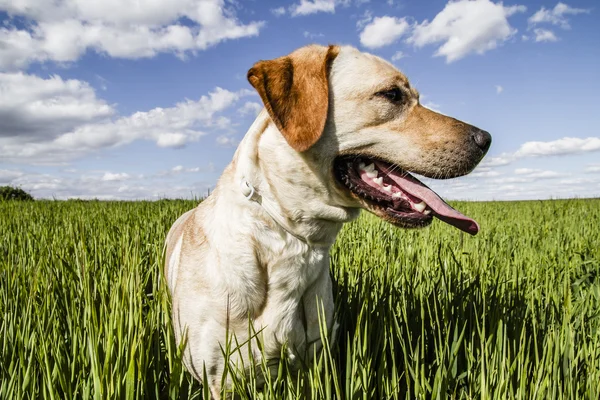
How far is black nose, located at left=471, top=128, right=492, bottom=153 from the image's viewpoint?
2.50m

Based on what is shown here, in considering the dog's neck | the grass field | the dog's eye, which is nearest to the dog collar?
the dog's neck

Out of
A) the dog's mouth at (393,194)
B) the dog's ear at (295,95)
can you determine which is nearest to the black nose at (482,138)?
the dog's mouth at (393,194)

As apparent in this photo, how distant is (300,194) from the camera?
7.61ft

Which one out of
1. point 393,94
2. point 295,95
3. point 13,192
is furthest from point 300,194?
point 13,192

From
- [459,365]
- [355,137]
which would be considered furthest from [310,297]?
[459,365]

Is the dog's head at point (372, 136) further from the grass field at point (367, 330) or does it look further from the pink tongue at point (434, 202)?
the grass field at point (367, 330)

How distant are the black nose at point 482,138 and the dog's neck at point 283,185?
85 centimetres

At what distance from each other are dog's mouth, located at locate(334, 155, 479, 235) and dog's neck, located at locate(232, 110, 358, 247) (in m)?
0.17

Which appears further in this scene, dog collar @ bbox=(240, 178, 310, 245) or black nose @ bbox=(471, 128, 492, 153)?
black nose @ bbox=(471, 128, 492, 153)

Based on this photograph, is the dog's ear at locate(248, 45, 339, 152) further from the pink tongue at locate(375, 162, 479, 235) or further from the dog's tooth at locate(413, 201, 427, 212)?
the dog's tooth at locate(413, 201, 427, 212)

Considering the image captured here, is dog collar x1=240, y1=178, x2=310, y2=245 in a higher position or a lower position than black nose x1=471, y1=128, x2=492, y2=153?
lower

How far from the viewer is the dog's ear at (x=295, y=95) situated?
2.23 meters

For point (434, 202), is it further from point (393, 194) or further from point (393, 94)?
point (393, 94)

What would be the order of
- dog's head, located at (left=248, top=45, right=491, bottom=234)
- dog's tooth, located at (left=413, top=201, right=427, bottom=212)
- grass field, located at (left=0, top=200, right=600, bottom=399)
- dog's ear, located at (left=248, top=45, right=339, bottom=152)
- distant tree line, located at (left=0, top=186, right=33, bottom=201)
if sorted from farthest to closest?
distant tree line, located at (left=0, top=186, right=33, bottom=201)
dog's tooth, located at (left=413, top=201, right=427, bottom=212)
dog's head, located at (left=248, top=45, right=491, bottom=234)
dog's ear, located at (left=248, top=45, right=339, bottom=152)
grass field, located at (left=0, top=200, right=600, bottom=399)
